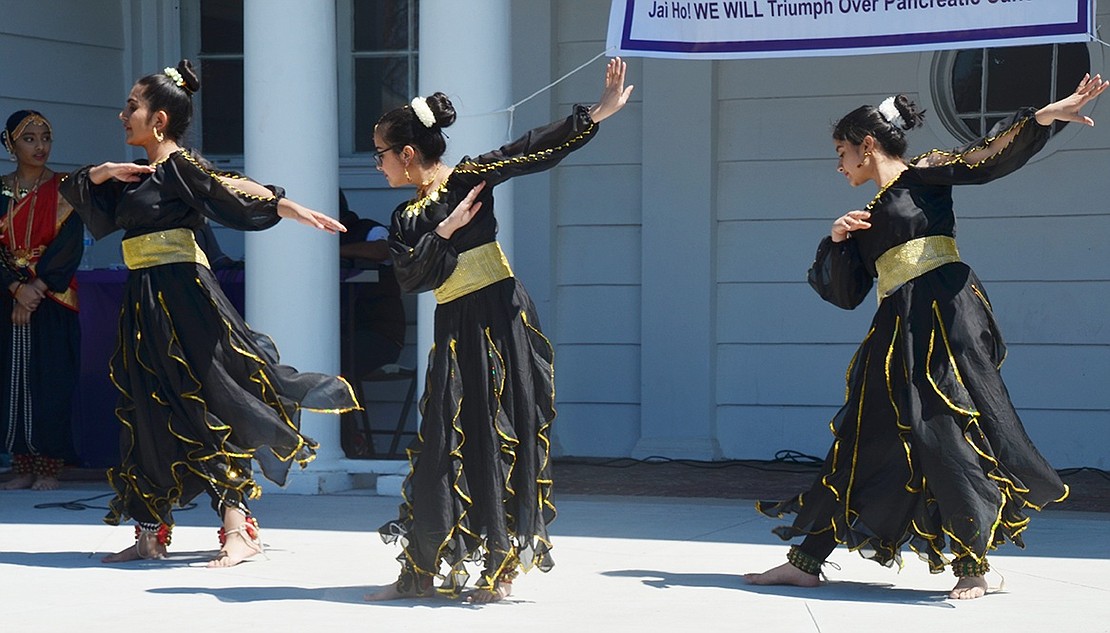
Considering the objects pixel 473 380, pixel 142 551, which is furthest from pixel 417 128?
pixel 142 551

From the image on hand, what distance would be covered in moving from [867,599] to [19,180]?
184 inches

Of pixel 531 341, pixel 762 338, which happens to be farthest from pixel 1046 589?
pixel 762 338

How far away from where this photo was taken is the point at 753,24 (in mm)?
6566

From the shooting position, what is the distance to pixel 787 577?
16.8ft

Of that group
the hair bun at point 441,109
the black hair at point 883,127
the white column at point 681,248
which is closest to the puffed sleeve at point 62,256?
the white column at point 681,248

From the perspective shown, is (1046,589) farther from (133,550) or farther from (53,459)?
(53,459)

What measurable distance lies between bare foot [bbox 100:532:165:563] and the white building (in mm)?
2840

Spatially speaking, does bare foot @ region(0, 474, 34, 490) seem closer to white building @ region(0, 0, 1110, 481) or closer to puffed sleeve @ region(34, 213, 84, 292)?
puffed sleeve @ region(34, 213, 84, 292)

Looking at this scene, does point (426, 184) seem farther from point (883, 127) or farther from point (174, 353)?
point (883, 127)

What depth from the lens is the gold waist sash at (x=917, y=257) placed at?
4.91 m

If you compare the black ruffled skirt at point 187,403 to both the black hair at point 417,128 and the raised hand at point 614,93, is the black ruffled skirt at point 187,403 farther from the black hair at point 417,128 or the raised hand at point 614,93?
the raised hand at point 614,93

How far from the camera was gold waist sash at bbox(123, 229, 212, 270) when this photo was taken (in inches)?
220

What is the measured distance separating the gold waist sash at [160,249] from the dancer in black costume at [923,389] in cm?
218

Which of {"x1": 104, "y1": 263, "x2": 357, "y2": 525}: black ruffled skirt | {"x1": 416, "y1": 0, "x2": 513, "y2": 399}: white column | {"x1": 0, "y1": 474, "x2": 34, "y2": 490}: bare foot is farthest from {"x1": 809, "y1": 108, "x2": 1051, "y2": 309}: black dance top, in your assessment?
{"x1": 0, "y1": 474, "x2": 34, "y2": 490}: bare foot
